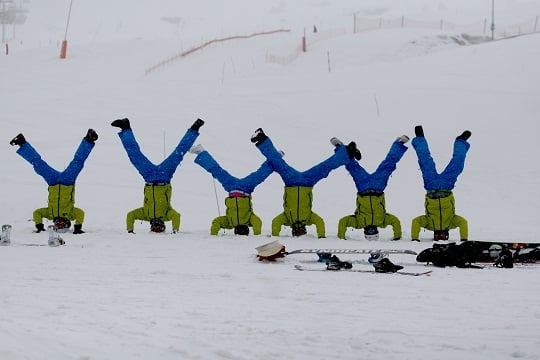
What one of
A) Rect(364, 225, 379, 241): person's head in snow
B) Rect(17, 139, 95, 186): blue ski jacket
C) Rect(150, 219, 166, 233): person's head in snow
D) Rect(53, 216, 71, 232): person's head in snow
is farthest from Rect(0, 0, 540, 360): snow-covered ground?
Rect(17, 139, 95, 186): blue ski jacket

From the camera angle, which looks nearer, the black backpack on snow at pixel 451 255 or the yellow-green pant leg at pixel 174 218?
the black backpack on snow at pixel 451 255

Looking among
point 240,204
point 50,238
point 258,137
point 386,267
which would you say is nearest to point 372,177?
point 258,137

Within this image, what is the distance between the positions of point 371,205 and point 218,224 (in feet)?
8.63

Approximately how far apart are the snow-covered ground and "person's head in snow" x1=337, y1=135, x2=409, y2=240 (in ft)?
1.09

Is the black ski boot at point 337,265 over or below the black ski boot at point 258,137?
below

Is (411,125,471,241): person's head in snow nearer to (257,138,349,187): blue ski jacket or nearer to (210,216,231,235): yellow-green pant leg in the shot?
(257,138,349,187): blue ski jacket

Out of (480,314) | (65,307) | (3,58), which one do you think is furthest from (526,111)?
(3,58)

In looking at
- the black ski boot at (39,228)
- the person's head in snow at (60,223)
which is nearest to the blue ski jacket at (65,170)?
the person's head in snow at (60,223)

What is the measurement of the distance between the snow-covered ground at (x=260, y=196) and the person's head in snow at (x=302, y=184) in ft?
1.43

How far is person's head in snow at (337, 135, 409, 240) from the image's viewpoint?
11812 mm

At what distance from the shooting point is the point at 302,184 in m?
12.0

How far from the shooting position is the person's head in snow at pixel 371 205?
11.8 meters

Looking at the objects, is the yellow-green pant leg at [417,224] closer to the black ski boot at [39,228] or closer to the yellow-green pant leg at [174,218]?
the yellow-green pant leg at [174,218]

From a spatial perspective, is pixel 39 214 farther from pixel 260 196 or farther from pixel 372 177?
pixel 372 177
